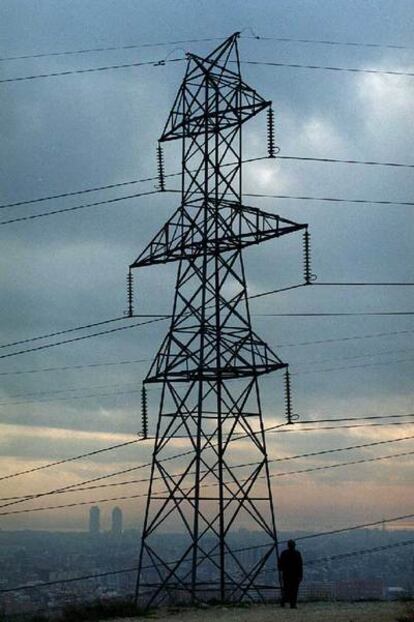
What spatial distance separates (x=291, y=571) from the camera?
3219 centimetres

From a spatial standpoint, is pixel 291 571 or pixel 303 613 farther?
pixel 291 571

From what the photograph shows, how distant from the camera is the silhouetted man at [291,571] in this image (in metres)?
32.2

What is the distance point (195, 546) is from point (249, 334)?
22.5ft

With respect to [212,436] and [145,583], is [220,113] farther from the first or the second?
[145,583]

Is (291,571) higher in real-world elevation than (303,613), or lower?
higher

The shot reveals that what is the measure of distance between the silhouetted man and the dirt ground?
19.0 inches

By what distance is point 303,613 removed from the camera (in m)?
29.7

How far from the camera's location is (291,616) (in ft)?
93.7

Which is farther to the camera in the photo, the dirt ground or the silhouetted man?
the silhouetted man

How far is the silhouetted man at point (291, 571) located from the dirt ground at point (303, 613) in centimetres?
48

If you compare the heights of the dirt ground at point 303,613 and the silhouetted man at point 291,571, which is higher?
the silhouetted man at point 291,571

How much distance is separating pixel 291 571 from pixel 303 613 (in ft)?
8.49

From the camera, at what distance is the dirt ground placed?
27.5 meters

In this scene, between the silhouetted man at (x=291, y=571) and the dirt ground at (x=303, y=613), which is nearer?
the dirt ground at (x=303, y=613)
